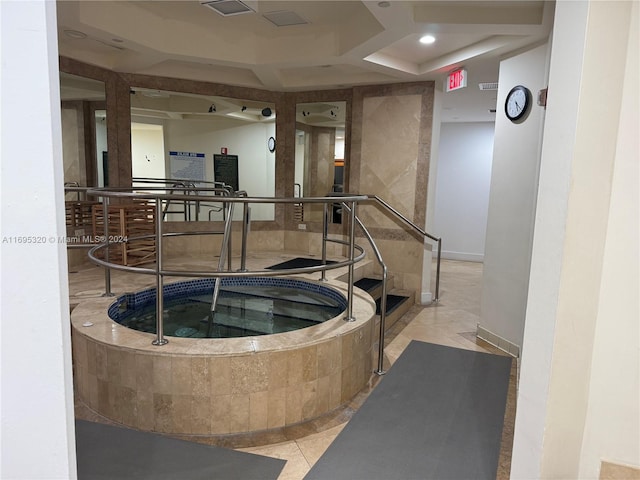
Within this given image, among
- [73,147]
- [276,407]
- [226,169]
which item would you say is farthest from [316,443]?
[226,169]

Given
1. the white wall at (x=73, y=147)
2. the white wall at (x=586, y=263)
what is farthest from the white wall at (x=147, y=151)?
the white wall at (x=586, y=263)

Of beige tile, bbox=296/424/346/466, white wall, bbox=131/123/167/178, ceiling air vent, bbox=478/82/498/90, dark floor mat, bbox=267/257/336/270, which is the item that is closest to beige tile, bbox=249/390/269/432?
beige tile, bbox=296/424/346/466

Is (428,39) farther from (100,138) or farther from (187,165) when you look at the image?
(100,138)

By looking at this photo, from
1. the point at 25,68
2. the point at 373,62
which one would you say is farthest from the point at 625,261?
the point at 373,62

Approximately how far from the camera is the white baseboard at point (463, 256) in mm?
8438

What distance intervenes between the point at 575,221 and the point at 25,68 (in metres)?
1.46

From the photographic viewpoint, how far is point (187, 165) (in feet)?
18.6

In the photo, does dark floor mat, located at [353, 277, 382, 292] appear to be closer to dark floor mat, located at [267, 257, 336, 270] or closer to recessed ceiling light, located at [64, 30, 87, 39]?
dark floor mat, located at [267, 257, 336, 270]

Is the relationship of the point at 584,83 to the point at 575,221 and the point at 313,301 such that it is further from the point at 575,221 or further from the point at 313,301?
the point at 313,301

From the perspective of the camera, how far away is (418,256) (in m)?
5.39

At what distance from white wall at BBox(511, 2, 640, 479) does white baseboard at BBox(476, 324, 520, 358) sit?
7.52 feet

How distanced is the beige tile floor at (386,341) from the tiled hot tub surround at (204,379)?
0.26ft

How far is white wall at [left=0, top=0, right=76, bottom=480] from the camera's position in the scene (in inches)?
37.3

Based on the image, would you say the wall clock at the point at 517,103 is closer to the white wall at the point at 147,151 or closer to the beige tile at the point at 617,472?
the beige tile at the point at 617,472
